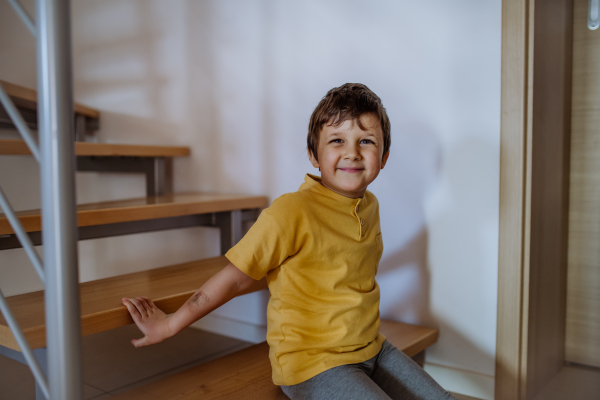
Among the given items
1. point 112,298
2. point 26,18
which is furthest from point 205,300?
point 26,18

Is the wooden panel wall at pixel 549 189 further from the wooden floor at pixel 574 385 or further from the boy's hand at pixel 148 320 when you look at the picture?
the boy's hand at pixel 148 320

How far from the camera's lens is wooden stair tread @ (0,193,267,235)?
3.31ft

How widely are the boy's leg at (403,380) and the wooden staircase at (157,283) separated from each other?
0.64 ft

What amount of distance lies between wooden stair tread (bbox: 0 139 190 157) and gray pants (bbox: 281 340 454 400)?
848 mm

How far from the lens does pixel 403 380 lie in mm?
925

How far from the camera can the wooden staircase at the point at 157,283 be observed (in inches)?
35.9

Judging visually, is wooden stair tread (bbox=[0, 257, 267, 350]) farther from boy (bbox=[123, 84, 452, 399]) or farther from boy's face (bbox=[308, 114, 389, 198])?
boy's face (bbox=[308, 114, 389, 198])

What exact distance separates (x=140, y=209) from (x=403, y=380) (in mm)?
744

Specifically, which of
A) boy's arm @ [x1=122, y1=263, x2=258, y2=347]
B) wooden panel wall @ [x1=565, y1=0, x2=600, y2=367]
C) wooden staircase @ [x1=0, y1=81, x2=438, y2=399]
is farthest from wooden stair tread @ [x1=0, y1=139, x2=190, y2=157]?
wooden panel wall @ [x1=565, y1=0, x2=600, y2=367]

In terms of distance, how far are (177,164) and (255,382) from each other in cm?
106

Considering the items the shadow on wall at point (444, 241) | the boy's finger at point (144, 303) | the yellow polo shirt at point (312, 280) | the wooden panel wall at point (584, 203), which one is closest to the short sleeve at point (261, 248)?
the yellow polo shirt at point (312, 280)

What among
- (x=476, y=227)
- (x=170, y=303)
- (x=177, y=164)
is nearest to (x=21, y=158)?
(x=177, y=164)

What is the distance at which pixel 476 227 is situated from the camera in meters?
1.24

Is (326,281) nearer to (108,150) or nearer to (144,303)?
(144,303)
